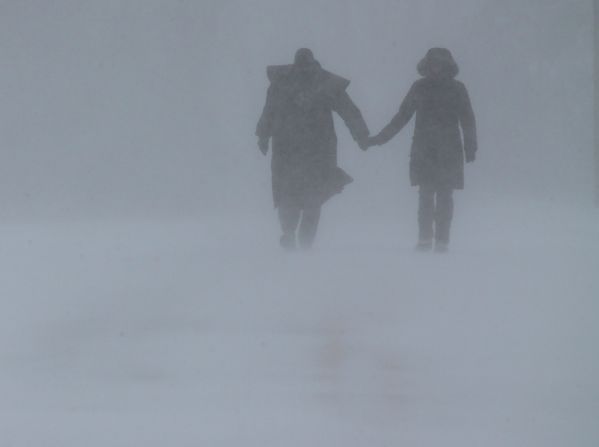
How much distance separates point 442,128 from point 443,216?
55cm

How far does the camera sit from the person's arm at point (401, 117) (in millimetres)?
5164

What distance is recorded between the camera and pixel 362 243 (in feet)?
19.8

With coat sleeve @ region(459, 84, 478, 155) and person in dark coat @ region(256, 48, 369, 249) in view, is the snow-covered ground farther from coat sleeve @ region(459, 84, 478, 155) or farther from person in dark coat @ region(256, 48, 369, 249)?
coat sleeve @ region(459, 84, 478, 155)

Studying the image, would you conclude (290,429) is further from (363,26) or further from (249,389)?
(363,26)

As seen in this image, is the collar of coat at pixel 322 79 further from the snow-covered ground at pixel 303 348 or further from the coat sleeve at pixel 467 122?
the snow-covered ground at pixel 303 348

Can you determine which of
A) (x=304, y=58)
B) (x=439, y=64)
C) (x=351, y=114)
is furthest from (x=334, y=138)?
(x=439, y=64)

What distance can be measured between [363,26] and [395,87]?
2433 millimetres

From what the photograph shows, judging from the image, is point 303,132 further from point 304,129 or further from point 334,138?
point 334,138

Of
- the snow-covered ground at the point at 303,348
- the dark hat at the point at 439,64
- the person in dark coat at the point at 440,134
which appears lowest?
the snow-covered ground at the point at 303,348

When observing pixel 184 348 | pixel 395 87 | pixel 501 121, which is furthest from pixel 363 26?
pixel 184 348

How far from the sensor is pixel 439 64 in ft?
16.5

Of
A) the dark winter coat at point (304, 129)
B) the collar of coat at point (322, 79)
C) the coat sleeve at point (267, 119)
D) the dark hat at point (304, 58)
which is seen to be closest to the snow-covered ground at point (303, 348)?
the dark winter coat at point (304, 129)

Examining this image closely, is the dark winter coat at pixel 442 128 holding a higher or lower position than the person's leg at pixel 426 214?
higher

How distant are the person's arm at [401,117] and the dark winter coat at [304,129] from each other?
0.40 ft
